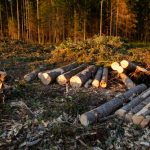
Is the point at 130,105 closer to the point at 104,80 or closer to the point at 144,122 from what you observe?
the point at 144,122

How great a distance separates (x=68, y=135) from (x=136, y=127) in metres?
1.87

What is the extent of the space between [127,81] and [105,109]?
12.3ft

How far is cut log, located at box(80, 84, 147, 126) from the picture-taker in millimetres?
9023

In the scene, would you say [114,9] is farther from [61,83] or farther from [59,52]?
[61,83]

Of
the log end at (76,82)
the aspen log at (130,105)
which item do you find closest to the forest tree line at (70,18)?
the log end at (76,82)

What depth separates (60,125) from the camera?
887cm

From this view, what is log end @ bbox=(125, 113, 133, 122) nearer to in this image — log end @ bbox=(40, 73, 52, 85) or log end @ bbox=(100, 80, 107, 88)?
log end @ bbox=(100, 80, 107, 88)

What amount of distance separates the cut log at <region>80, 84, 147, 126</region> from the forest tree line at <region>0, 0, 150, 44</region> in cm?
3010

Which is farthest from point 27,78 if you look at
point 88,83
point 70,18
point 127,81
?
point 70,18

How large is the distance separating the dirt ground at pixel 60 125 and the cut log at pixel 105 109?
0.67ft

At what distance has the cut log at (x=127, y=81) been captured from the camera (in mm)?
12951

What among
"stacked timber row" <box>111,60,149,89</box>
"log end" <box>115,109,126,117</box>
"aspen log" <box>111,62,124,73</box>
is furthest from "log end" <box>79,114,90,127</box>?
"aspen log" <box>111,62,124,73</box>

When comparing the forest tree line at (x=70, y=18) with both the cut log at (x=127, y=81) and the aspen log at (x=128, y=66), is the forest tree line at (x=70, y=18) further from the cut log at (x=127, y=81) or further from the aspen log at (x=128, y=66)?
the cut log at (x=127, y=81)

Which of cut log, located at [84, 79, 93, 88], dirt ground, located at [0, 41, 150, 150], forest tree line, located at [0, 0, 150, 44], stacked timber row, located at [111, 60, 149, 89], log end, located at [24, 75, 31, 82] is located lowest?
dirt ground, located at [0, 41, 150, 150]
